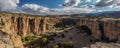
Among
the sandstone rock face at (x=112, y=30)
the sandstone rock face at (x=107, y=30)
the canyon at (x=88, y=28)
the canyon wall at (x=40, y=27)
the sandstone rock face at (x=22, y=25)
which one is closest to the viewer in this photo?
the sandstone rock face at (x=112, y=30)

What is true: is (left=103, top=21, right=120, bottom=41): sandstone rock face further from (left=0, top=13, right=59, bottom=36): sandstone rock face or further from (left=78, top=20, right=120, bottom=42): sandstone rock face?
(left=0, top=13, right=59, bottom=36): sandstone rock face

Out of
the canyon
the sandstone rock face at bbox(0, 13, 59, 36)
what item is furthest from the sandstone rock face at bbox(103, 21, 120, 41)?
the sandstone rock face at bbox(0, 13, 59, 36)

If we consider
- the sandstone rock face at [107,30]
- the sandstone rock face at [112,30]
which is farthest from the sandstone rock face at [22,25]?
the sandstone rock face at [112,30]

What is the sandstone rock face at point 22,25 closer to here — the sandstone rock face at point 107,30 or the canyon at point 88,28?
the canyon at point 88,28

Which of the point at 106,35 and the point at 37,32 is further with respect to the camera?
the point at 37,32

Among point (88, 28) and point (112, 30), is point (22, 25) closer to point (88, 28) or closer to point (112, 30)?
point (88, 28)

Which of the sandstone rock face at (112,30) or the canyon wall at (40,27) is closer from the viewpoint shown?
the sandstone rock face at (112,30)

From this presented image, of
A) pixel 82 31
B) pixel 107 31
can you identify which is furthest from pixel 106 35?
pixel 82 31

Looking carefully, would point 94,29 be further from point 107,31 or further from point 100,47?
point 100,47

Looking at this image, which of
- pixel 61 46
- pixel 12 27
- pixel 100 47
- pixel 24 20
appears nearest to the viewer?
pixel 100 47

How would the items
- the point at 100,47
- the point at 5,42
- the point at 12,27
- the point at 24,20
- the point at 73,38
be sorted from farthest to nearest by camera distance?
the point at 24,20
the point at 12,27
the point at 73,38
the point at 100,47
the point at 5,42

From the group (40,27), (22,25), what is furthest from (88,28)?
(22,25)
